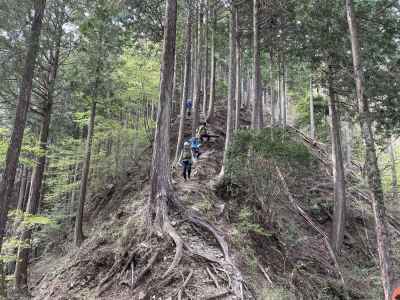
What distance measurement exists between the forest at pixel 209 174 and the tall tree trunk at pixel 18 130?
28mm

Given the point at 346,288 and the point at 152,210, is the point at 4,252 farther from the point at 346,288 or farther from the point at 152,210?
the point at 346,288

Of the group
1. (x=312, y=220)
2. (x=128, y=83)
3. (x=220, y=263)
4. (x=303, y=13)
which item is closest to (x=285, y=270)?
(x=220, y=263)

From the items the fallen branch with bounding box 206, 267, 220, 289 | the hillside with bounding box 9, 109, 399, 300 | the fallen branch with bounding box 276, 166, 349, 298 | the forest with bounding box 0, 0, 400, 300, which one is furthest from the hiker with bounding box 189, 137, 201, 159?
the fallen branch with bounding box 206, 267, 220, 289

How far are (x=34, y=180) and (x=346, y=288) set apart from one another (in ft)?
36.5

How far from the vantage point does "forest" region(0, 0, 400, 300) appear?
6426mm

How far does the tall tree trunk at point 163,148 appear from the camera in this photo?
6.95 metres

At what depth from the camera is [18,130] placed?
6.63 m

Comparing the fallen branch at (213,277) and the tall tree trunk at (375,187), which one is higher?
the tall tree trunk at (375,187)

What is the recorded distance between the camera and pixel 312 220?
469 inches

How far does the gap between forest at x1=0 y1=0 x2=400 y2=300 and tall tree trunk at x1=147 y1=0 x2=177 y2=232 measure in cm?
4

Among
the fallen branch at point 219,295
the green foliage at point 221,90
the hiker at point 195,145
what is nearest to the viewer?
the fallen branch at point 219,295

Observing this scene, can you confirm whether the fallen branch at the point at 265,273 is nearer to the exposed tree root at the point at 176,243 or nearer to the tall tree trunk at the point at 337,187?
the exposed tree root at the point at 176,243

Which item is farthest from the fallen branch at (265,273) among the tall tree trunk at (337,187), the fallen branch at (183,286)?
the tall tree trunk at (337,187)

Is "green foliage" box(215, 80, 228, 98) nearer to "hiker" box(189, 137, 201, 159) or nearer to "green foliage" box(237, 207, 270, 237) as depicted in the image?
"hiker" box(189, 137, 201, 159)
